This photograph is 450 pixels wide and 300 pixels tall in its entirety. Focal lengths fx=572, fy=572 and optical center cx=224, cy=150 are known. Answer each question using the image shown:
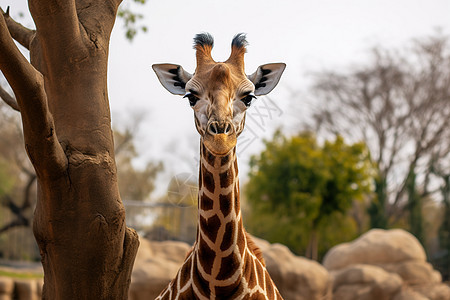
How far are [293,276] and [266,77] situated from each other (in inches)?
345

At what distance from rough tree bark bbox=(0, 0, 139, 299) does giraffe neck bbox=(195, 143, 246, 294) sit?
0.63 meters

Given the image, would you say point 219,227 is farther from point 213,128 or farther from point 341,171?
point 341,171

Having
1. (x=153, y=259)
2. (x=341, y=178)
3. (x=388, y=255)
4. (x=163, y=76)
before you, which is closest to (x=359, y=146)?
(x=341, y=178)

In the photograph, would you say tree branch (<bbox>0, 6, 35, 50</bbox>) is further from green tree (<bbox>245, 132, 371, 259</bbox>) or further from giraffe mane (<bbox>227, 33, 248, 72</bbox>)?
green tree (<bbox>245, 132, 371, 259</bbox>)

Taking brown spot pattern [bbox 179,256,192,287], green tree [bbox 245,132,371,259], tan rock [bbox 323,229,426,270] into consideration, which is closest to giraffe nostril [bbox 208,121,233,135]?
brown spot pattern [bbox 179,256,192,287]

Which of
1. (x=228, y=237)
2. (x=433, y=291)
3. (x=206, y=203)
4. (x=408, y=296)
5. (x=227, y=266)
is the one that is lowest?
(x=433, y=291)

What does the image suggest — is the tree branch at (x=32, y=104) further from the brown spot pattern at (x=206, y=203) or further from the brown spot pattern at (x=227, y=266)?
the brown spot pattern at (x=227, y=266)

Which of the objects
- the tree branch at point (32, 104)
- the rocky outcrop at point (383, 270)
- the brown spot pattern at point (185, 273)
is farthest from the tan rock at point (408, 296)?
the tree branch at point (32, 104)

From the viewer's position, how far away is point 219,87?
11.7 ft

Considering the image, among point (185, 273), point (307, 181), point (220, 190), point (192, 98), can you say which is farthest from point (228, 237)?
point (307, 181)

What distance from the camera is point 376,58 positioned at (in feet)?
93.7

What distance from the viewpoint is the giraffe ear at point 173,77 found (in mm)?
4266

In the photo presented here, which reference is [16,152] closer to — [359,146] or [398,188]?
[359,146]

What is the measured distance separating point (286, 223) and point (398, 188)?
7.41 m
